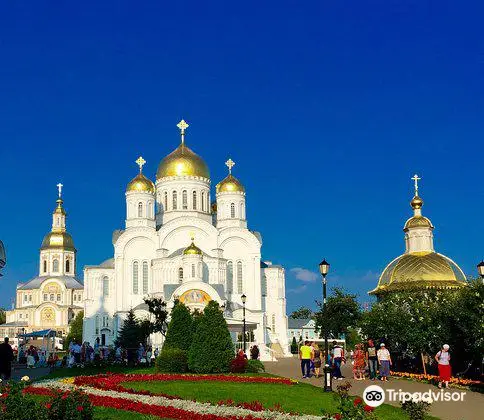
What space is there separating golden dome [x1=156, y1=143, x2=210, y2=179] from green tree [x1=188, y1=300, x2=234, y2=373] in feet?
114

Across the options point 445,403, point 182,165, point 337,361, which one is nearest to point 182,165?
point 182,165

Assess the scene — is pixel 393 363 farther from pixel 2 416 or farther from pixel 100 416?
pixel 2 416

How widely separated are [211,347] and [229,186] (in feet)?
114

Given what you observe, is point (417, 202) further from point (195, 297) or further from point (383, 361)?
point (383, 361)

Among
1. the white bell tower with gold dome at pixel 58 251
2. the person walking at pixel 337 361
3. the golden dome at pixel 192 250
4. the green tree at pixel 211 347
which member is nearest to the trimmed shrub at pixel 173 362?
the green tree at pixel 211 347

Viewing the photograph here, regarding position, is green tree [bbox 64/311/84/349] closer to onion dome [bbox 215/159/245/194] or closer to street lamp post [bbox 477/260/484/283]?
onion dome [bbox 215/159/245/194]

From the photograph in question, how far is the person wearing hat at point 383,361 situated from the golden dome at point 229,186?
37833 mm

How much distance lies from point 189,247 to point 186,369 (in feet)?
89.3

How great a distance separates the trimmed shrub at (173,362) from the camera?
78.5ft

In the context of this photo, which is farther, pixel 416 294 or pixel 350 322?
pixel 350 322

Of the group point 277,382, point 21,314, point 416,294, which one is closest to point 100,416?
point 277,382

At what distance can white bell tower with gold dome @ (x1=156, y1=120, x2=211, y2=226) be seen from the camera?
5772 cm

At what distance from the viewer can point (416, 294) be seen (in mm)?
26125

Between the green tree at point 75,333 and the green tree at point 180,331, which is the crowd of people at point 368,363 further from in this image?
the green tree at point 75,333
